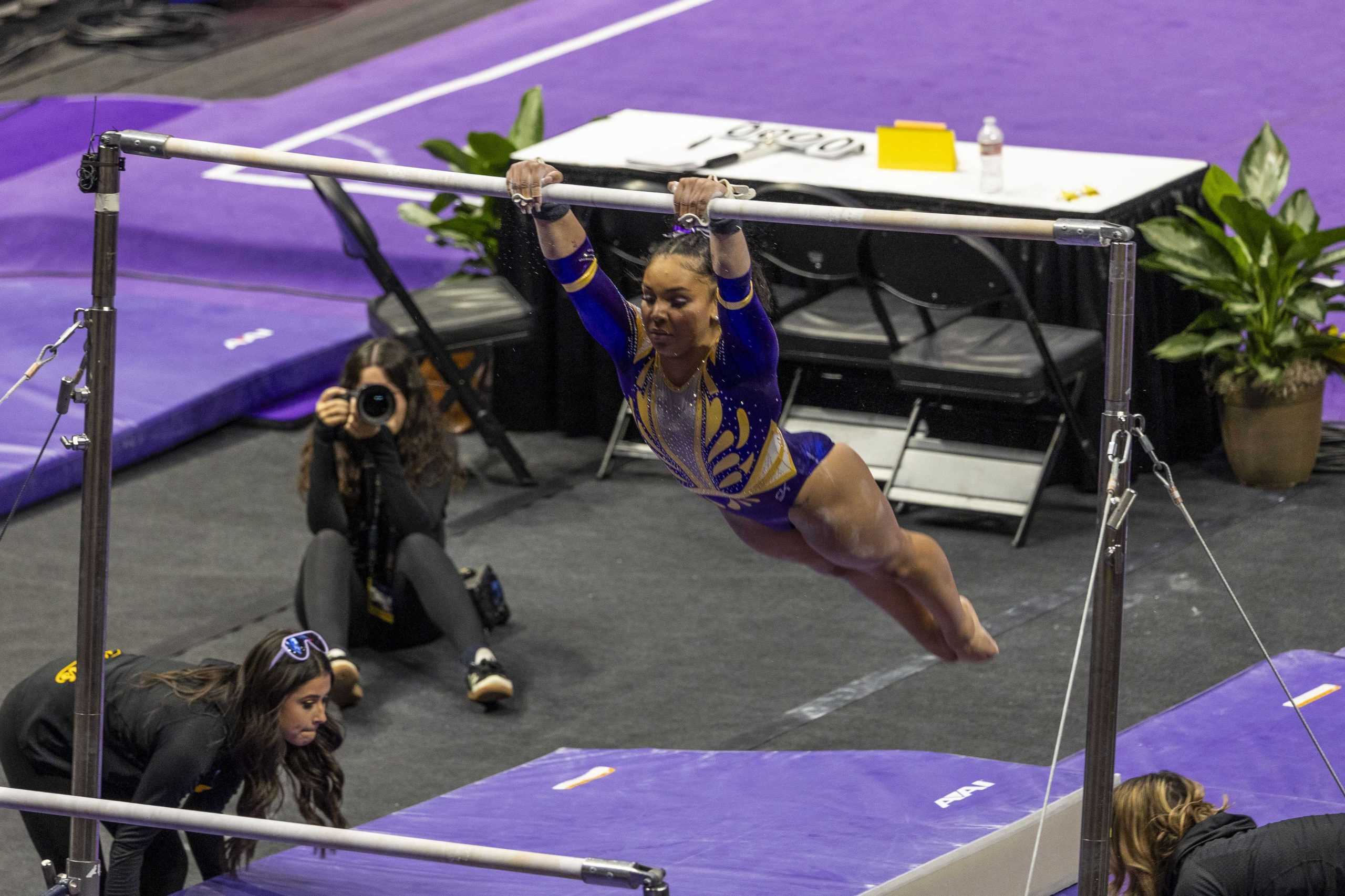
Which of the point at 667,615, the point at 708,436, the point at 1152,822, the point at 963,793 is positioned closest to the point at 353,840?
the point at 708,436

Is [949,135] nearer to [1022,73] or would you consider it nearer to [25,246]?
[1022,73]

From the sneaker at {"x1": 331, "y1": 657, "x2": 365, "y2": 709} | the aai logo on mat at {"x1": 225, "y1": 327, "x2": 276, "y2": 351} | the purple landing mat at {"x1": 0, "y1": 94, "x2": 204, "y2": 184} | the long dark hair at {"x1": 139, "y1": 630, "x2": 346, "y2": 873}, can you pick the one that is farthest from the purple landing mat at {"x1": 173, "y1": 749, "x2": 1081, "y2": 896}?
the purple landing mat at {"x1": 0, "y1": 94, "x2": 204, "y2": 184}

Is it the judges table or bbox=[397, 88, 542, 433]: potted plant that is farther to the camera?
bbox=[397, 88, 542, 433]: potted plant

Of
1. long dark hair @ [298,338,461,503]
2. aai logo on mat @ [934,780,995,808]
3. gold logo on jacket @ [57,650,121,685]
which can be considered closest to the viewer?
gold logo on jacket @ [57,650,121,685]

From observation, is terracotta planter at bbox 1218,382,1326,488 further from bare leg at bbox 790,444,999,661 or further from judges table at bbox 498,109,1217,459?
bare leg at bbox 790,444,999,661

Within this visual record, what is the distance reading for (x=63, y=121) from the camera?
1032cm

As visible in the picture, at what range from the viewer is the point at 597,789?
4.42 m

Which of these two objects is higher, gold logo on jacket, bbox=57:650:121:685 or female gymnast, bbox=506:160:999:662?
female gymnast, bbox=506:160:999:662

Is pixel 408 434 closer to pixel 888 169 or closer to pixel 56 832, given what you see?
pixel 56 832

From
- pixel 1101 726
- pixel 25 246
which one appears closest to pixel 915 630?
pixel 1101 726

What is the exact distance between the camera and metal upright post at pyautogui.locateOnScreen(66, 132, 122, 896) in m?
3.50

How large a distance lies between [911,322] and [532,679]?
1.56 m

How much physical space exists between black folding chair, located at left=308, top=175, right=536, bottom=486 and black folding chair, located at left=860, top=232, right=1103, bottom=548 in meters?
1.34

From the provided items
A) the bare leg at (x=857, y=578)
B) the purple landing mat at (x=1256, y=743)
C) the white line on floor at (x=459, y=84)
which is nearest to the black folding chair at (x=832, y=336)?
the purple landing mat at (x=1256, y=743)
